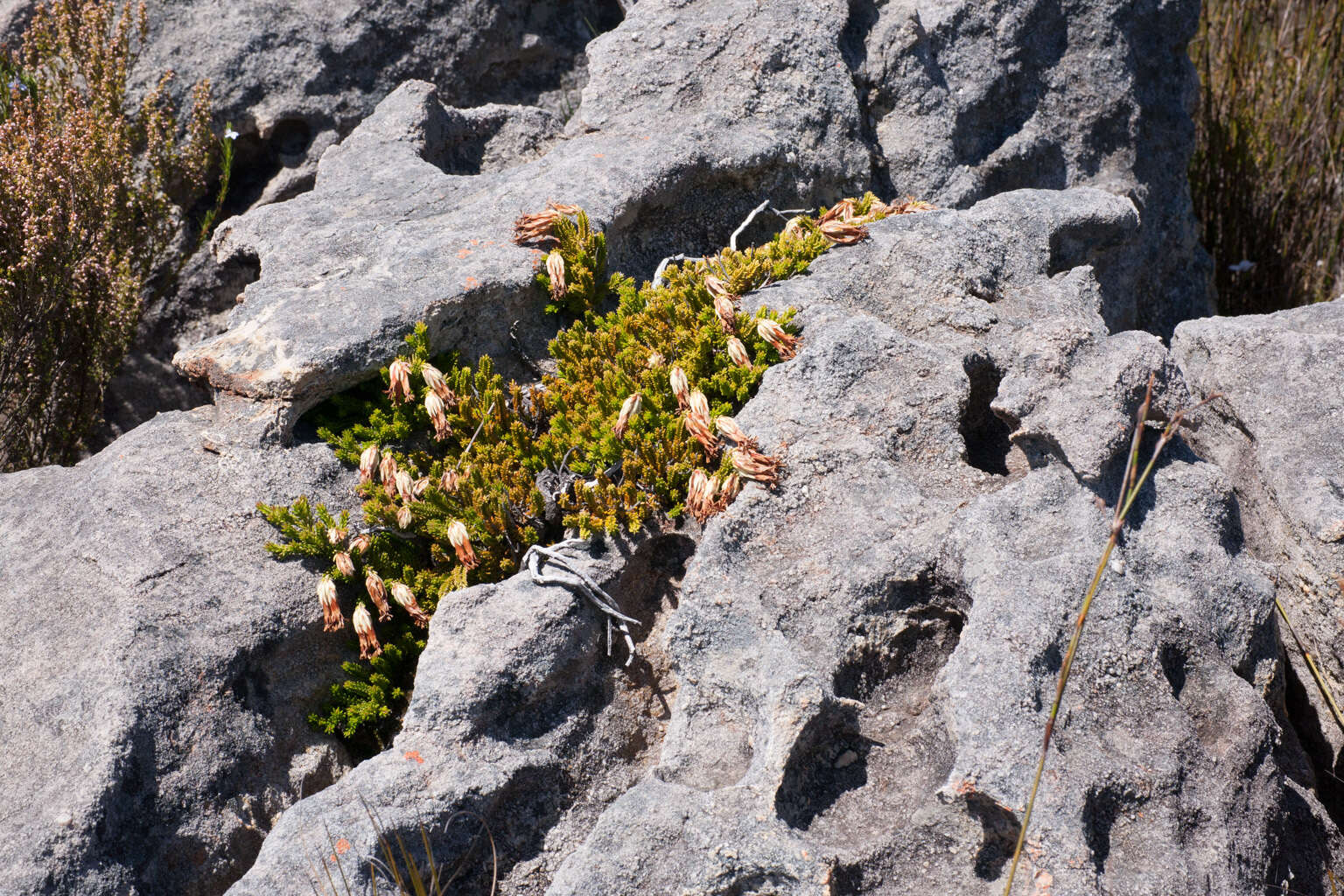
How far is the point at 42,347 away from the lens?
5.27m

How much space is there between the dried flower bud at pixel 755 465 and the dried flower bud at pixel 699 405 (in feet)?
0.74

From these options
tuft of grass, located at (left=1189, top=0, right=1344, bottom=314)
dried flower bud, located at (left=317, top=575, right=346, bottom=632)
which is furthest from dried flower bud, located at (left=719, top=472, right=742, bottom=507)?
tuft of grass, located at (left=1189, top=0, right=1344, bottom=314)

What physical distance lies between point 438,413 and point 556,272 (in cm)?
78

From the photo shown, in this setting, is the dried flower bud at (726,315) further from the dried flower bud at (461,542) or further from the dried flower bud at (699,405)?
the dried flower bud at (461,542)

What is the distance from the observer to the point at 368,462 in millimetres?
3916

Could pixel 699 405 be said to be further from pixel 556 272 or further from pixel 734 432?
pixel 556 272

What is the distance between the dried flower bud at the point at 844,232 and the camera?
4.43 metres

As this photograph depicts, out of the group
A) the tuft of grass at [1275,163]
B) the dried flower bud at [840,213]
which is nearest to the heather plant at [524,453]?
the dried flower bud at [840,213]

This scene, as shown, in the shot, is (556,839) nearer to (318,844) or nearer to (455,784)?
(455,784)

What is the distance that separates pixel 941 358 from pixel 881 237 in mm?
855

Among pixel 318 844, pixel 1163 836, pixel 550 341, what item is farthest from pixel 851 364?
pixel 318 844

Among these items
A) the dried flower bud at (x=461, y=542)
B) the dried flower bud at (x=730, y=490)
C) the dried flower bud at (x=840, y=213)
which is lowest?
the dried flower bud at (x=461, y=542)

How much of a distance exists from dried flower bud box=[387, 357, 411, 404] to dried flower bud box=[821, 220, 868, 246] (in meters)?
1.84

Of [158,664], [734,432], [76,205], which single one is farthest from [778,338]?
[76,205]
